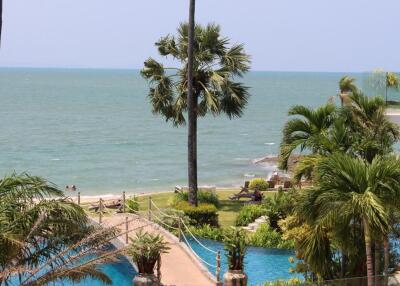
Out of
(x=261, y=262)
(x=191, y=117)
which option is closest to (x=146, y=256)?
(x=261, y=262)

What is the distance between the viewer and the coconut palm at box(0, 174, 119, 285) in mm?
9930

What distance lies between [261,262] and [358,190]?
8.65 meters

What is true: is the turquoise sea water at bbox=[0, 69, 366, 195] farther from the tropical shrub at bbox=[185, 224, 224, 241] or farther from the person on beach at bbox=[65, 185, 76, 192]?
the tropical shrub at bbox=[185, 224, 224, 241]

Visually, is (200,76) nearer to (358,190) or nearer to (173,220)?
(173,220)

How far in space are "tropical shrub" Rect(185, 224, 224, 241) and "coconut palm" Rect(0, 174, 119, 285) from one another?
11.4 metres

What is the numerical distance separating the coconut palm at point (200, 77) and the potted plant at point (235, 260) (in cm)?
1151

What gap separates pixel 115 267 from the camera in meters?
19.8

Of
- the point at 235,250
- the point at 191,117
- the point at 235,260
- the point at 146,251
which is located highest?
the point at 191,117

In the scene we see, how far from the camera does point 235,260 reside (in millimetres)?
14766

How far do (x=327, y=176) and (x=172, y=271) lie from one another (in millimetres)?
6571

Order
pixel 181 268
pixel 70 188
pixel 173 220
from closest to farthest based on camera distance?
pixel 181 268 < pixel 173 220 < pixel 70 188

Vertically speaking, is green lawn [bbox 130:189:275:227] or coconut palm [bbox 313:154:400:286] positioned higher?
coconut palm [bbox 313:154:400:286]

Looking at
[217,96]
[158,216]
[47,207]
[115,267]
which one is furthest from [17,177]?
[217,96]

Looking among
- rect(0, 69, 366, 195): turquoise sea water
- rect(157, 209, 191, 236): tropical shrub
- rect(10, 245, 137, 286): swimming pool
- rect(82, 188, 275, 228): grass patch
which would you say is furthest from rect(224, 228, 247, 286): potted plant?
rect(0, 69, 366, 195): turquoise sea water
